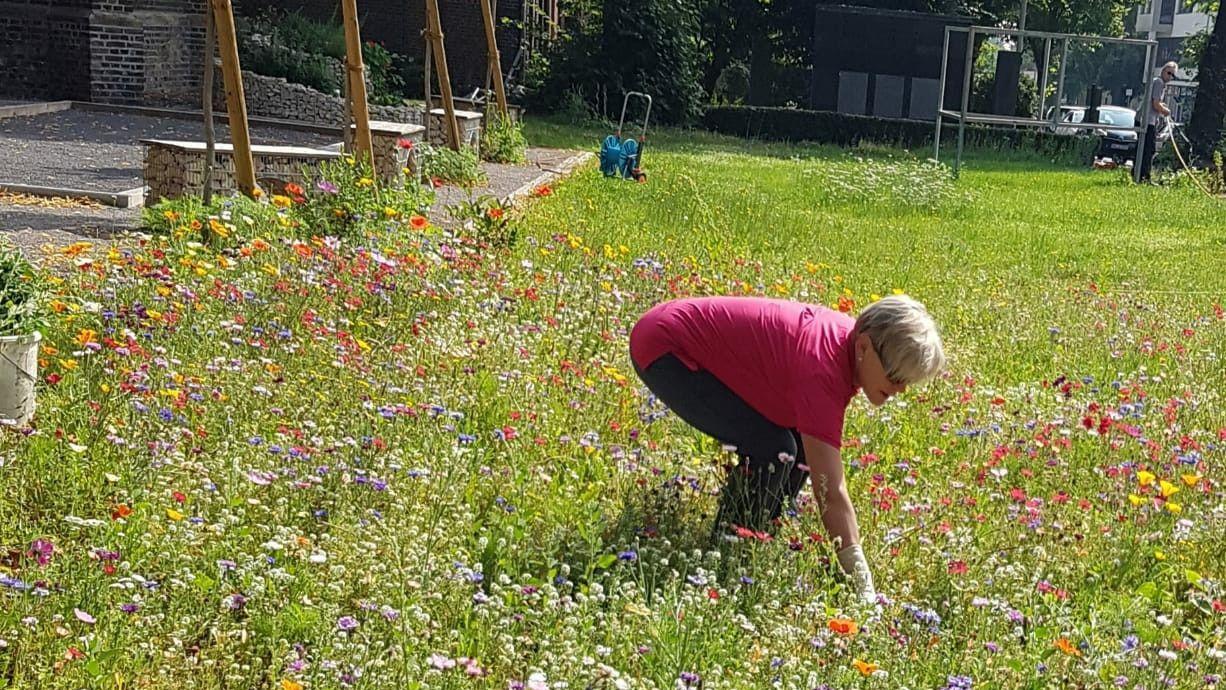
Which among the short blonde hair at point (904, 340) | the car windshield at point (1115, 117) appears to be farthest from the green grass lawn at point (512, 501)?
the car windshield at point (1115, 117)

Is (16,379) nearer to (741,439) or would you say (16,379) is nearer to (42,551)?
(42,551)

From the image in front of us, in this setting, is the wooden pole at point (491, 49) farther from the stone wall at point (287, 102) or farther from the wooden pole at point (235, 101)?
the wooden pole at point (235, 101)

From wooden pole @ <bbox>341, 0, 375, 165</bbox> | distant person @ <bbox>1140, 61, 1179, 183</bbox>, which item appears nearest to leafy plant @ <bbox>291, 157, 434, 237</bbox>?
wooden pole @ <bbox>341, 0, 375, 165</bbox>

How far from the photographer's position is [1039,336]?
8320 mm

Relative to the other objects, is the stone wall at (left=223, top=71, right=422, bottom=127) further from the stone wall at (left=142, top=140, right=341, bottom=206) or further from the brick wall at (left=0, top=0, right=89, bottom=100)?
the stone wall at (left=142, top=140, right=341, bottom=206)

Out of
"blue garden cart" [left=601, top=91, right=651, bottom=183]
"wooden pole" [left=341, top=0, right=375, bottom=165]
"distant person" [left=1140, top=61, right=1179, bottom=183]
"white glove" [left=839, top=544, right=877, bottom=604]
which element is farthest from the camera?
"distant person" [left=1140, top=61, right=1179, bottom=183]

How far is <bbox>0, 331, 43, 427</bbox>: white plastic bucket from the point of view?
15.3ft

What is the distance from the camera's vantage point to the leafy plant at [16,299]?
4.89 m

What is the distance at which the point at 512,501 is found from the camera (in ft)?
14.4

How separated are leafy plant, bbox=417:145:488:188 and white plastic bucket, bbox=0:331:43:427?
8.96 metres

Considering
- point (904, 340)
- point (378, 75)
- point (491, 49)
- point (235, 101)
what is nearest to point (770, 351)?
point (904, 340)

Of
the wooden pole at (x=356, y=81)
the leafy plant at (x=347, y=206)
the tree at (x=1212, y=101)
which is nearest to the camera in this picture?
the leafy plant at (x=347, y=206)

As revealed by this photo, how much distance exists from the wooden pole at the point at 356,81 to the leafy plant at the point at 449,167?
2.24 m

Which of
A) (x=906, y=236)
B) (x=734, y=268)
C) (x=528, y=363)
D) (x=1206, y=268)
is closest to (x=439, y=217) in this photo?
(x=734, y=268)
